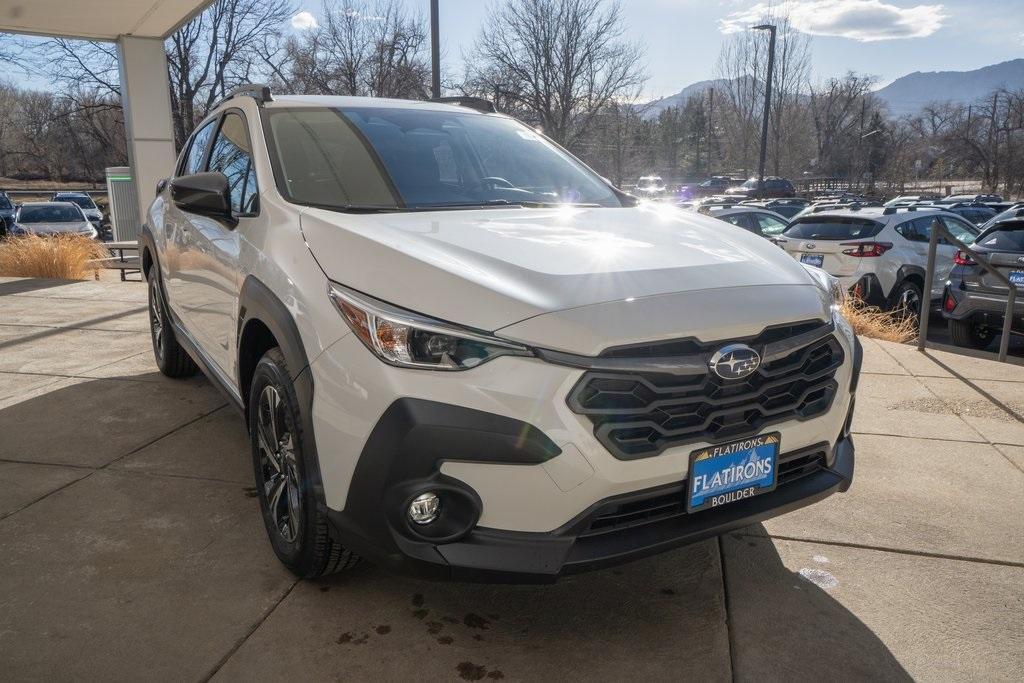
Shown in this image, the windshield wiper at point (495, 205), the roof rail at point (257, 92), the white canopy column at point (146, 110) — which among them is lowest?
the windshield wiper at point (495, 205)

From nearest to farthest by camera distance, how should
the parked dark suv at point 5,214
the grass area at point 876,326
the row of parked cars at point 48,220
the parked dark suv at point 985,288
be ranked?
the parked dark suv at point 985,288 < the grass area at point 876,326 < the row of parked cars at point 48,220 < the parked dark suv at point 5,214

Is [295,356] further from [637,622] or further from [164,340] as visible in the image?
[164,340]

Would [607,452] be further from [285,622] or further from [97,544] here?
[97,544]

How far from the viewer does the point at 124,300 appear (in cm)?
915

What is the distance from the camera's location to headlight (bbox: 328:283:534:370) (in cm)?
216

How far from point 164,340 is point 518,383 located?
408 cm

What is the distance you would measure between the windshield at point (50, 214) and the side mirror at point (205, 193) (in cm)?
2143

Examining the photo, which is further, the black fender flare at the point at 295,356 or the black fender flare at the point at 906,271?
the black fender flare at the point at 906,271

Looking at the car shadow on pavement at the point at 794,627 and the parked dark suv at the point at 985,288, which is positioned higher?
the parked dark suv at the point at 985,288

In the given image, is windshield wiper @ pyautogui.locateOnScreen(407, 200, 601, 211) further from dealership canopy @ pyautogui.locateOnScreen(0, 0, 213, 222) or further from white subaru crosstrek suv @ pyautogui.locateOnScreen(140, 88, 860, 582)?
dealership canopy @ pyautogui.locateOnScreen(0, 0, 213, 222)

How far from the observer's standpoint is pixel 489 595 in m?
2.81

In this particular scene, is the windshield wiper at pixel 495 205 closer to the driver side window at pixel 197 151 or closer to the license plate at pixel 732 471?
the license plate at pixel 732 471

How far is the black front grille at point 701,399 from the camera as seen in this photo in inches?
85.4

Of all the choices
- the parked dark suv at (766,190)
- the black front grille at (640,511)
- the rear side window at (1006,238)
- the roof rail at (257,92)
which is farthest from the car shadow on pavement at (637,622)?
the parked dark suv at (766,190)
